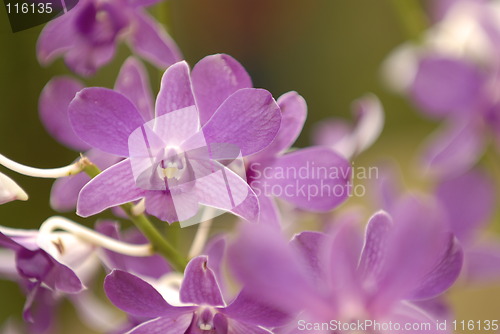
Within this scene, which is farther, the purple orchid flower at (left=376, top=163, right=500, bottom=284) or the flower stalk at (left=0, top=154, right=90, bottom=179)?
the purple orchid flower at (left=376, top=163, right=500, bottom=284)

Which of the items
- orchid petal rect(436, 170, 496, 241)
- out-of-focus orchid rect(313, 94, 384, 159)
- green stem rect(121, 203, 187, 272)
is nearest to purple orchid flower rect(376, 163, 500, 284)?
orchid petal rect(436, 170, 496, 241)

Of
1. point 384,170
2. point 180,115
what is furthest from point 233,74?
point 384,170

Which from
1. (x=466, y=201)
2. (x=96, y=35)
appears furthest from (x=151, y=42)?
(x=466, y=201)

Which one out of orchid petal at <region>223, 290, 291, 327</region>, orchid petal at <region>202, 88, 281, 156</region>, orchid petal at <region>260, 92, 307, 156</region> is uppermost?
orchid petal at <region>202, 88, 281, 156</region>

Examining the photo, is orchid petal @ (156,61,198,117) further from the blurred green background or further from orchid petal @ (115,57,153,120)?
the blurred green background

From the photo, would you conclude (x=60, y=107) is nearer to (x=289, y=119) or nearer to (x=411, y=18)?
A: (x=289, y=119)

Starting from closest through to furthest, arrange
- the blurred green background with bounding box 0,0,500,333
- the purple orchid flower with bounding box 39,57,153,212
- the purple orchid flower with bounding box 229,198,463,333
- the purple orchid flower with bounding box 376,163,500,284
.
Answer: the purple orchid flower with bounding box 229,198,463,333, the purple orchid flower with bounding box 39,57,153,212, the purple orchid flower with bounding box 376,163,500,284, the blurred green background with bounding box 0,0,500,333

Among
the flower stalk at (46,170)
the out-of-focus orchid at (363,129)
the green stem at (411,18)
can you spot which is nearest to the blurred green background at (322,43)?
the green stem at (411,18)

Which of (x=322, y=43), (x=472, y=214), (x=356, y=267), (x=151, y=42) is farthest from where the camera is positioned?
(x=322, y=43)
